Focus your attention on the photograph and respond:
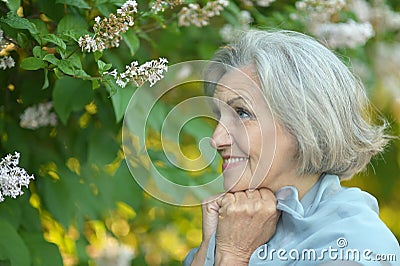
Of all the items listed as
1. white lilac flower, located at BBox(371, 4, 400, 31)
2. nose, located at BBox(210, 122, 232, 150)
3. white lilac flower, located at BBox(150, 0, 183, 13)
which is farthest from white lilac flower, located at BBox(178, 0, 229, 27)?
white lilac flower, located at BBox(371, 4, 400, 31)

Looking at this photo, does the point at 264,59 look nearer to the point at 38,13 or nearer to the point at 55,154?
the point at 38,13

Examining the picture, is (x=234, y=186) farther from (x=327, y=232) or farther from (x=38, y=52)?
(x=38, y=52)

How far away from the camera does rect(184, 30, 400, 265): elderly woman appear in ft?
4.93

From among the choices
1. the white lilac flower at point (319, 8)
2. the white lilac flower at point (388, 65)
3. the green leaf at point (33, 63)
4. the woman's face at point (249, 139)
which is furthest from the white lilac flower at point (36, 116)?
the white lilac flower at point (388, 65)

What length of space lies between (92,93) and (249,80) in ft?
1.69

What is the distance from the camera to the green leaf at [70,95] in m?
1.86

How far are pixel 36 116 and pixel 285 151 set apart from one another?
760mm

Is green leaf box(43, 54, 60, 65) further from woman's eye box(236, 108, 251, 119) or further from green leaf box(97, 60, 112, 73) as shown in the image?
woman's eye box(236, 108, 251, 119)

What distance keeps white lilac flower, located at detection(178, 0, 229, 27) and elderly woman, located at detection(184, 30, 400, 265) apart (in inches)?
12.2

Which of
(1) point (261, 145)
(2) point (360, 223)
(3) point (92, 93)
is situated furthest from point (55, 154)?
(2) point (360, 223)

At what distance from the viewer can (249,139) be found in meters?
1.52

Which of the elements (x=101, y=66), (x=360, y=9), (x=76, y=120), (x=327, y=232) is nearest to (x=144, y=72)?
(x=101, y=66)

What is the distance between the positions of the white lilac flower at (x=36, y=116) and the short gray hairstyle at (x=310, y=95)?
617 mm

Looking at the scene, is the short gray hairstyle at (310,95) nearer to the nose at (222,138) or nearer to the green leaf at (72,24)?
the nose at (222,138)
